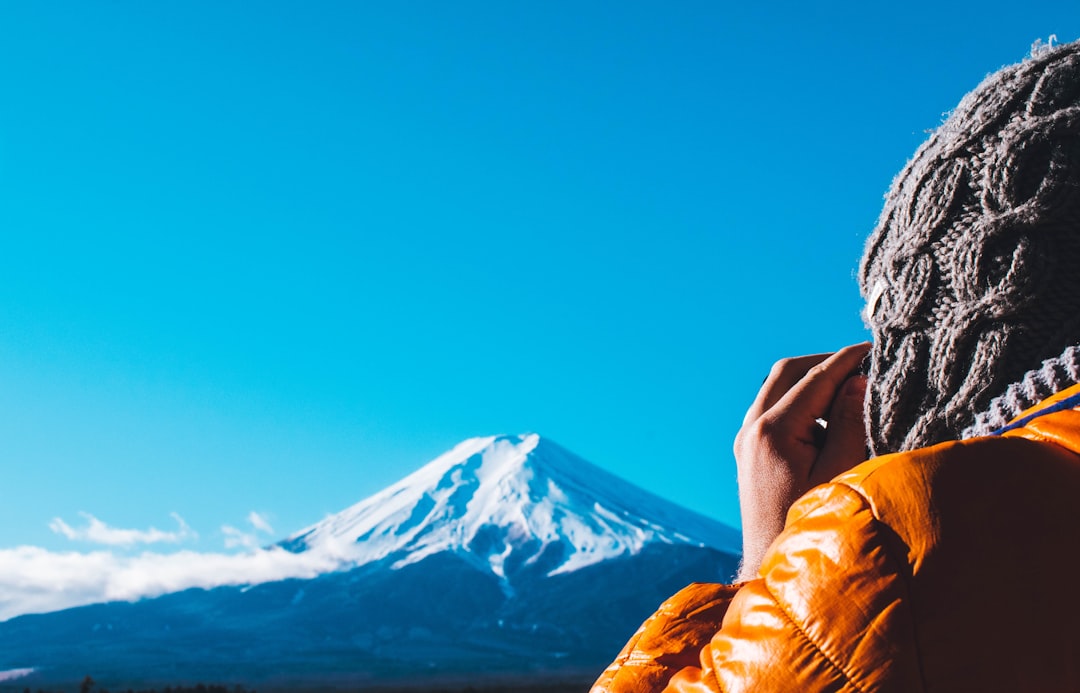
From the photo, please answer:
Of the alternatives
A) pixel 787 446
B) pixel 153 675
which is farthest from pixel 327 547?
pixel 787 446

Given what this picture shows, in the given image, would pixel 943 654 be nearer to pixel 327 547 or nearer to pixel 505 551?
pixel 505 551

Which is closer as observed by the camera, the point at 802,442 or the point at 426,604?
the point at 802,442

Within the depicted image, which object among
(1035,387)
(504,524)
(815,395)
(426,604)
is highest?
(504,524)

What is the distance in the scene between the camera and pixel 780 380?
1851 mm

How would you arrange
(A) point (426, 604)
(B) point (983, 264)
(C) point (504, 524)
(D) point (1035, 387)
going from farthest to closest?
(C) point (504, 524) → (A) point (426, 604) → (B) point (983, 264) → (D) point (1035, 387)

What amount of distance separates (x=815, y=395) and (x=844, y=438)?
0.08 metres

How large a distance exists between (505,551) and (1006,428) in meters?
182

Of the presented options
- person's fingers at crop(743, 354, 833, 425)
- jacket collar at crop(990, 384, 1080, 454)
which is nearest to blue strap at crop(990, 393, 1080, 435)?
jacket collar at crop(990, 384, 1080, 454)

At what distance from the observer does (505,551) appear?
179 meters

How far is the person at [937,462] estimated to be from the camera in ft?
2.97

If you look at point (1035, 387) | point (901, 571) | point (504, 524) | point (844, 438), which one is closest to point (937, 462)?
point (901, 571)

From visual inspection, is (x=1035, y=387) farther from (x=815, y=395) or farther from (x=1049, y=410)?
(x=815, y=395)

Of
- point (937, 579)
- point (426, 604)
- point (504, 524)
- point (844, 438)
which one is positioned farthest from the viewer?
point (504, 524)

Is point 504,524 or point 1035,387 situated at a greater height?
point 504,524
